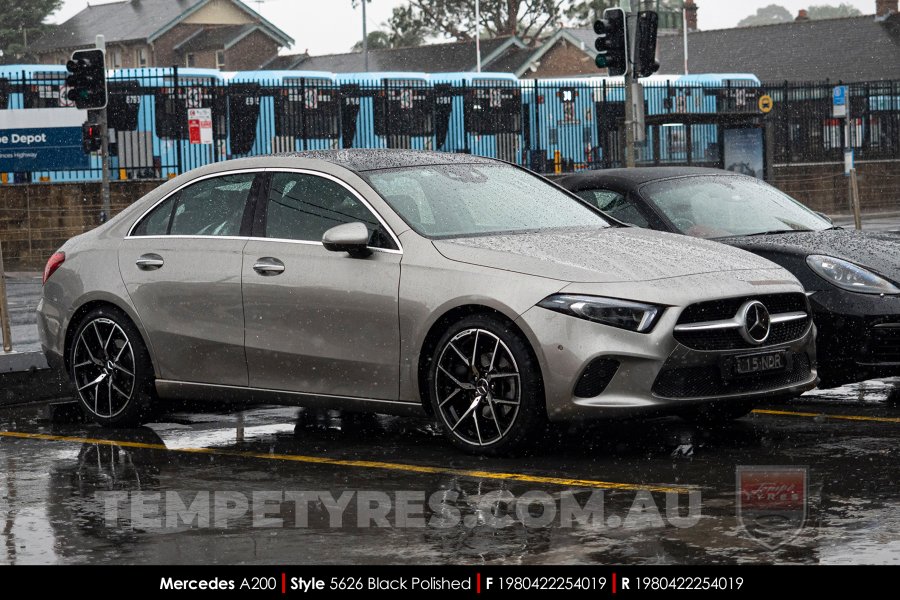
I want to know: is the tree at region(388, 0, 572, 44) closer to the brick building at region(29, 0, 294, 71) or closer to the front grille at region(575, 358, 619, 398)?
the brick building at region(29, 0, 294, 71)

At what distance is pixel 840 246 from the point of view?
31.0ft

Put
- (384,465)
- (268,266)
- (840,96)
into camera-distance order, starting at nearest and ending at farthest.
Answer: (384,465) < (268,266) < (840,96)

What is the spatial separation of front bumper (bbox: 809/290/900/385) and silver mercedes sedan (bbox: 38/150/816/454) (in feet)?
3.03

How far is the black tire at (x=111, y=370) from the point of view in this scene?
8844 mm

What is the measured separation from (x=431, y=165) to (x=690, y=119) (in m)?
14.8

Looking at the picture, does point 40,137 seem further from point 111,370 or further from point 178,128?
point 111,370

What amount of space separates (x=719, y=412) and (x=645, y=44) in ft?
40.4

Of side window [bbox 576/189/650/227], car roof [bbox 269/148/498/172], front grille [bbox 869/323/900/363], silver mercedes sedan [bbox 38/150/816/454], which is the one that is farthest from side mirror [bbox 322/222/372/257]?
front grille [bbox 869/323/900/363]

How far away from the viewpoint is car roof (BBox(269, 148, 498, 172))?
332 inches

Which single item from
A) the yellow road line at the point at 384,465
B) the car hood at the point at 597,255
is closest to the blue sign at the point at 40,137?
the yellow road line at the point at 384,465

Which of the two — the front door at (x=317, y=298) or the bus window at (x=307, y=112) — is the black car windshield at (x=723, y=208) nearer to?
the front door at (x=317, y=298)

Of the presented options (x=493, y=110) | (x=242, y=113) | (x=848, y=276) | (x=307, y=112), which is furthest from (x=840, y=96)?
(x=848, y=276)

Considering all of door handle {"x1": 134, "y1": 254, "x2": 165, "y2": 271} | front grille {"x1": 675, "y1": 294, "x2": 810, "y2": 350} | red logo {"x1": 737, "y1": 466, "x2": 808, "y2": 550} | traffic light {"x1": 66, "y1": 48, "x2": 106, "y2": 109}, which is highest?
traffic light {"x1": 66, "y1": 48, "x2": 106, "y2": 109}
